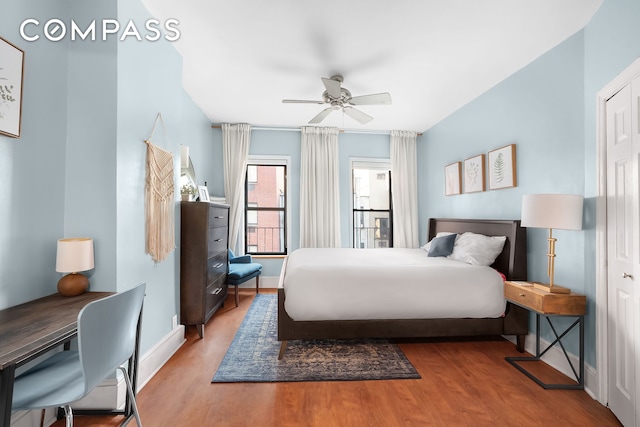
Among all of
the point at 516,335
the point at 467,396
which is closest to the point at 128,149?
the point at 467,396

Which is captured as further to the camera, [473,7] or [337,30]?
[337,30]

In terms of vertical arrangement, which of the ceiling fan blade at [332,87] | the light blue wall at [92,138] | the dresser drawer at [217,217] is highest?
the ceiling fan blade at [332,87]

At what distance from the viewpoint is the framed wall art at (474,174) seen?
354 cm

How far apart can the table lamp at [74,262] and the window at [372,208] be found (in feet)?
13.6

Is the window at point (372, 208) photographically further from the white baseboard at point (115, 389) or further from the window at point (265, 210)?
the white baseboard at point (115, 389)

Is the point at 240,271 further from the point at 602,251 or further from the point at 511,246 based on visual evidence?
the point at 602,251

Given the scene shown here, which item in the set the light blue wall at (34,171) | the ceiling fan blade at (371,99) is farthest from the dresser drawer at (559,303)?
the light blue wall at (34,171)

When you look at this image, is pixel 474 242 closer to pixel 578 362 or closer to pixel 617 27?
pixel 578 362

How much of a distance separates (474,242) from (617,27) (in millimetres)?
1971

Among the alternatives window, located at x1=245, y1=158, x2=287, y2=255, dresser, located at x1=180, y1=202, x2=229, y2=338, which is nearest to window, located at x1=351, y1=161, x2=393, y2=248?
window, located at x1=245, y1=158, x2=287, y2=255

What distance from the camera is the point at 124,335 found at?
4.61 ft

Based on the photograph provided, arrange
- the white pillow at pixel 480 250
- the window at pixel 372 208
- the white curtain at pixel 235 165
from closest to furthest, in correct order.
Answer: the white pillow at pixel 480 250
the white curtain at pixel 235 165
the window at pixel 372 208

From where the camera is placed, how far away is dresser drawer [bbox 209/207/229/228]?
306 centimetres

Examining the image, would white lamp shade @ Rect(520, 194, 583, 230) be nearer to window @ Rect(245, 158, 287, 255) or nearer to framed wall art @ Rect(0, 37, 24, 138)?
framed wall art @ Rect(0, 37, 24, 138)
